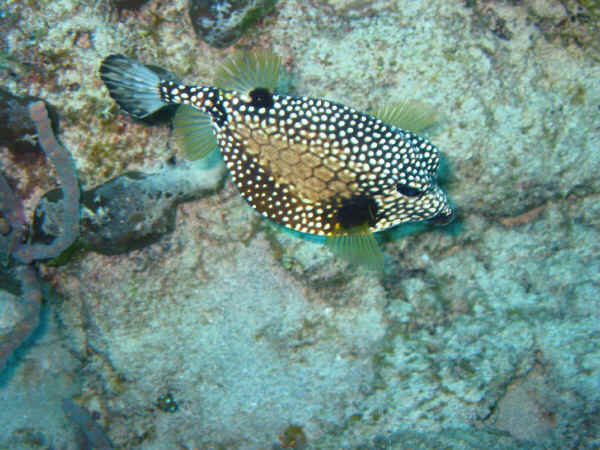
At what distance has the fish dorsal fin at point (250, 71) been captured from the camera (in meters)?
2.62

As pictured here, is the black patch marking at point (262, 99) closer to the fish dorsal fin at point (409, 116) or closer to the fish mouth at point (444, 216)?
the fish dorsal fin at point (409, 116)

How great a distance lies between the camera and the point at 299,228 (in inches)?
109

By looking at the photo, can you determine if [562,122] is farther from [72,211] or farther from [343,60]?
[72,211]

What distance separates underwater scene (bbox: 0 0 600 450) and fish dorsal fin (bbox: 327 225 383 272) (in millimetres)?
17

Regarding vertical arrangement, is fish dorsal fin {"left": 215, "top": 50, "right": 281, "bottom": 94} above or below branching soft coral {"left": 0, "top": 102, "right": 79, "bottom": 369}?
above

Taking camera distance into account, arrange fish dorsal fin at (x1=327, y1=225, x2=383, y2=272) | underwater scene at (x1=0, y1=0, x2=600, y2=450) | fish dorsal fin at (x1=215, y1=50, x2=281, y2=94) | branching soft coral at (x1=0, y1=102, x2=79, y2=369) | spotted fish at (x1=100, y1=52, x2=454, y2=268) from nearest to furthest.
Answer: spotted fish at (x1=100, y1=52, x2=454, y2=268) < fish dorsal fin at (x1=215, y1=50, x2=281, y2=94) < fish dorsal fin at (x1=327, y1=225, x2=383, y2=272) < underwater scene at (x1=0, y1=0, x2=600, y2=450) < branching soft coral at (x1=0, y1=102, x2=79, y2=369)

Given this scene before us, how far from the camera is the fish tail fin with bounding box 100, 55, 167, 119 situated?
2.87m

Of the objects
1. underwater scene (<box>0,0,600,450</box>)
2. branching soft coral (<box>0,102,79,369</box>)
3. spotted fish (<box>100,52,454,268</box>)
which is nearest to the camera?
spotted fish (<box>100,52,454,268</box>)

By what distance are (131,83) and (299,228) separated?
5.79 ft

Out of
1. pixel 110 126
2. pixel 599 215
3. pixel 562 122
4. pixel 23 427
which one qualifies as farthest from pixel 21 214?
pixel 599 215

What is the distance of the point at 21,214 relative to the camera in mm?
3430

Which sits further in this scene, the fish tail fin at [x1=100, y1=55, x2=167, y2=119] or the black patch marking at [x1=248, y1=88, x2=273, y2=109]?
the fish tail fin at [x1=100, y1=55, x2=167, y2=119]

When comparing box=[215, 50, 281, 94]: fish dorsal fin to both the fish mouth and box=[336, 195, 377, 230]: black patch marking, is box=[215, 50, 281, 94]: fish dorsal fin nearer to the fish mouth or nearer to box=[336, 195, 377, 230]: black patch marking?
box=[336, 195, 377, 230]: black patch marking

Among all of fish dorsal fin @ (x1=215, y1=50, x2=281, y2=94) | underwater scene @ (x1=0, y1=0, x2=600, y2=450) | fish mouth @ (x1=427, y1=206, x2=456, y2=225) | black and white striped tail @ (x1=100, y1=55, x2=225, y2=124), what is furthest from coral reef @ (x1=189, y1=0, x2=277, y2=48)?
fish mouth @ (x1=427, y1=206, x2=456, y2=225)
